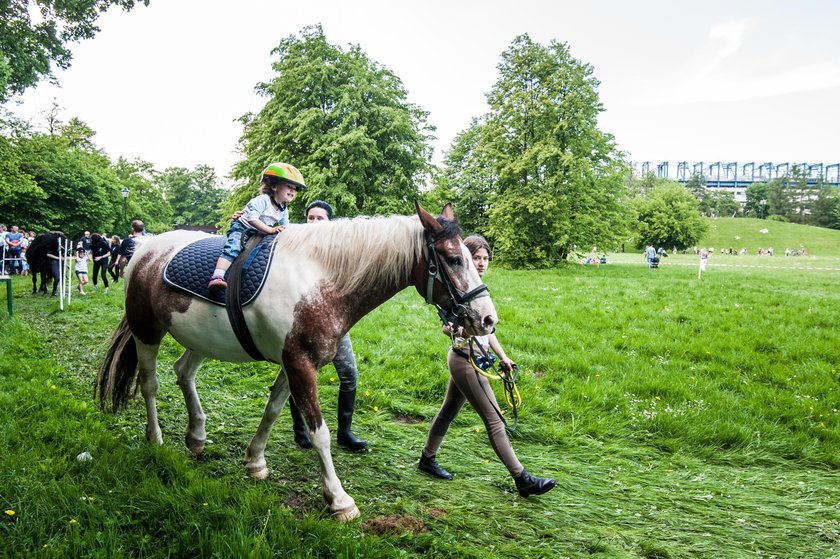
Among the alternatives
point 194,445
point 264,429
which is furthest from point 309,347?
point 194,445

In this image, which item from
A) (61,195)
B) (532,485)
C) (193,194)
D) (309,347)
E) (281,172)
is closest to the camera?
(309,347)

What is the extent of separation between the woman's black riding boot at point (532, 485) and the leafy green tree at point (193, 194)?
79.1 meters

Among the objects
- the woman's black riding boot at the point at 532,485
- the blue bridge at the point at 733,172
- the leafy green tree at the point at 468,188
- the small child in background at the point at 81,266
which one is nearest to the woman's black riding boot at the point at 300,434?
the woman's black riding boot at the point at 532,485

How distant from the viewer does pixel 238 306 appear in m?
3.36

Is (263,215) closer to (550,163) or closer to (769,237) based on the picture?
(550,163)

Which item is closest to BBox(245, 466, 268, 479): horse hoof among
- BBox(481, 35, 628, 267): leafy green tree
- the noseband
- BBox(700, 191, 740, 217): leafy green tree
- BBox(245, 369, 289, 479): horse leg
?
Result: BBox(245, 369, 289, 479): horse leg

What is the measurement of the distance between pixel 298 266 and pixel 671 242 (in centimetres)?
7075

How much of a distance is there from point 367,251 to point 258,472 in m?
1.98

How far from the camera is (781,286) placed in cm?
1725

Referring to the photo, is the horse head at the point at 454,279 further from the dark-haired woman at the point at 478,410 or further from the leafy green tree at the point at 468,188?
the leafy green tree at the point at 468,188

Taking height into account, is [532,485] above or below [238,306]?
below

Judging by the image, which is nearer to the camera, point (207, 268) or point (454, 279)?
point (454, 279)

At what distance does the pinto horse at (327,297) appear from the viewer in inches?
128

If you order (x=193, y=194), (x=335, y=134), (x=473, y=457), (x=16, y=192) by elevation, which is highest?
(x=193, y=194)
